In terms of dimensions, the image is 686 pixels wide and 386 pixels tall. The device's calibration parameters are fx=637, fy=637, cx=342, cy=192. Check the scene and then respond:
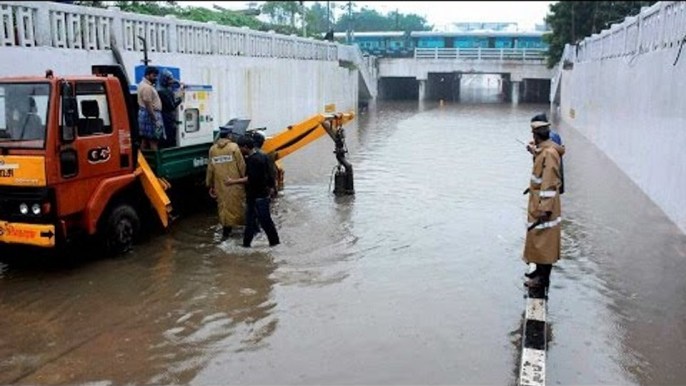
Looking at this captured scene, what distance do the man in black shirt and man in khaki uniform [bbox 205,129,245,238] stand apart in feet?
0.52

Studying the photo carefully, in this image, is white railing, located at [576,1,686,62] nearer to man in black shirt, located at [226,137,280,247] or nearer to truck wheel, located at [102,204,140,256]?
man in black shirt, located at [226,137,280,247]

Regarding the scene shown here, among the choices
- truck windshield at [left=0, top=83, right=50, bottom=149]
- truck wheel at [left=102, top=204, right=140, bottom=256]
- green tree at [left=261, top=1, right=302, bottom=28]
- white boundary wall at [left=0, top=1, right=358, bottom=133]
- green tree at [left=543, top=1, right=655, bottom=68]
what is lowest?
truck wheel at [left=102, top=204, right=140, bottom=256]

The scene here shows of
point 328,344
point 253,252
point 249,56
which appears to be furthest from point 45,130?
point 249,56

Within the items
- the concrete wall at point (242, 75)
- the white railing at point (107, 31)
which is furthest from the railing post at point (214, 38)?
the concrete wall at point (242, 75)

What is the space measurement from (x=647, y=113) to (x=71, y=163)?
1008 cm

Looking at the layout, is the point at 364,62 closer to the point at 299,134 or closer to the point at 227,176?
the point at 299,134

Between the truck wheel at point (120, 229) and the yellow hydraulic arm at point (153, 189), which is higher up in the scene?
the yellow hydraulic arm at point (153, 189)

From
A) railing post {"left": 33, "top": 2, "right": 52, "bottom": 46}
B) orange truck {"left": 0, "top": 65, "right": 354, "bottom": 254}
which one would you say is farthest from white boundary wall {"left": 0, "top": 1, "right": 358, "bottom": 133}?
orange truck {"left": 0, "top": 65, "right": 354, "bottom": 254}

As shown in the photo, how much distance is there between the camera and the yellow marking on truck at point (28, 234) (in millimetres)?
6559

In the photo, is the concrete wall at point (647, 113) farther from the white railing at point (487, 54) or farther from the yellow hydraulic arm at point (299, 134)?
the white railing at point (487, 54)

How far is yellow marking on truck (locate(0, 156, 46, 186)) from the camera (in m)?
6.47

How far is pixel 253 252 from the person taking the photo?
7.95 metres

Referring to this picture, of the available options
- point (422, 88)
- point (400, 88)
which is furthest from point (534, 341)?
point (400, 88)

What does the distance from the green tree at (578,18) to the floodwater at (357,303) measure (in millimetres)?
29396
